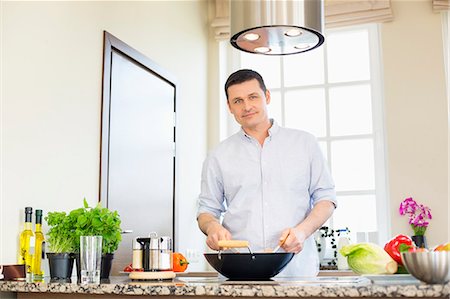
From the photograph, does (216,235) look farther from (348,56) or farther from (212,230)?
(348,56)

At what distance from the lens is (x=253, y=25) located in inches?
84.3

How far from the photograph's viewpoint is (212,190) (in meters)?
2.36

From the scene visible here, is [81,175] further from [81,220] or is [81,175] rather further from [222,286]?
[222,286]

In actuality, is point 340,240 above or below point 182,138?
below

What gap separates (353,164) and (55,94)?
234cm

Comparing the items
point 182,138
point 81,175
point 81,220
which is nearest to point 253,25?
point 81,220

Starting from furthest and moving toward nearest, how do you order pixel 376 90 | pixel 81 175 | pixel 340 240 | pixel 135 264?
pixel 376 90
pixel 340 240
pixel 81 175
pixel 135 264

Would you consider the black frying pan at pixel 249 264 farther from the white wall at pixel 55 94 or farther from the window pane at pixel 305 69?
the window pane at pixel 305 69

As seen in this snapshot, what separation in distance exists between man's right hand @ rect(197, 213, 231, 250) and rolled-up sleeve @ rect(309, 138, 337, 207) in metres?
0.40

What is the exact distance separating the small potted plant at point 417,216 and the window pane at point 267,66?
134cm

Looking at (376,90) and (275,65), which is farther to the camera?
(275,65)

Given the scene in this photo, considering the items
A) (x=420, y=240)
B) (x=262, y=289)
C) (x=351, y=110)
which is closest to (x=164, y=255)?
(x=262, y=289)

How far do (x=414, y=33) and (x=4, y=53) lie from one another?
2.84m

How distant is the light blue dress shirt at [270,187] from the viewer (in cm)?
227
